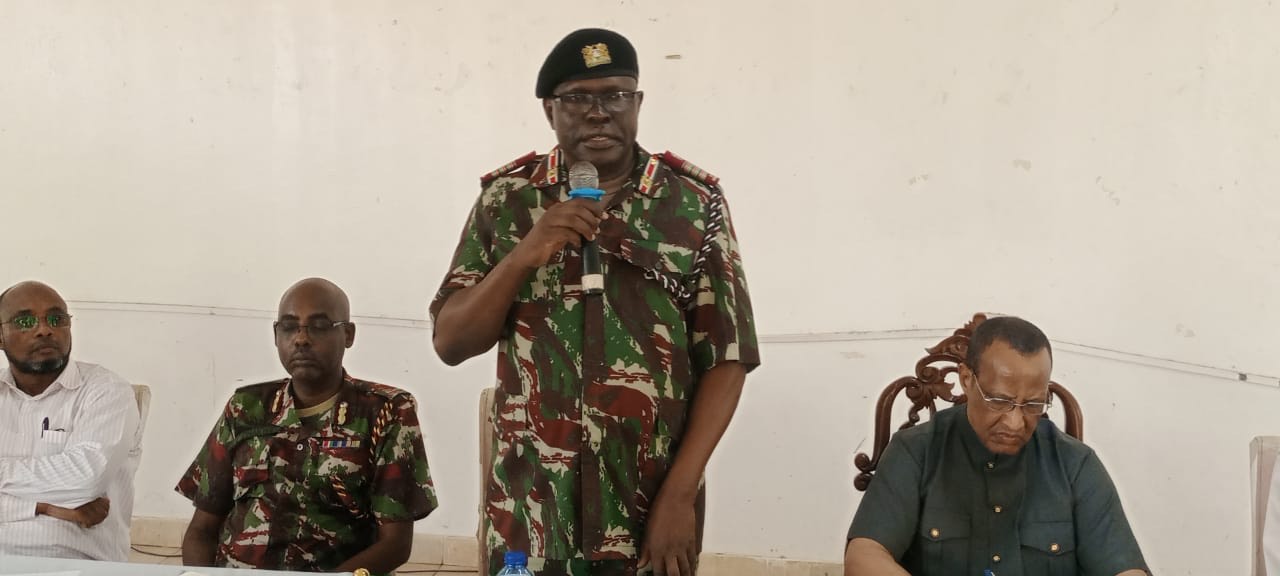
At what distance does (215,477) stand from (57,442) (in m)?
0.87

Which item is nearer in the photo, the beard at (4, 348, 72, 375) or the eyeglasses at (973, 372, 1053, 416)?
the eyeglasses at (973, 372, 1053, 416)

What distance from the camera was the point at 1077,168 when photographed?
3.51 metres

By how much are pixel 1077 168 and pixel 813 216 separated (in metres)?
0.83

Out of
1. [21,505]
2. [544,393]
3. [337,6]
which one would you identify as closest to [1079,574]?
[544,393]

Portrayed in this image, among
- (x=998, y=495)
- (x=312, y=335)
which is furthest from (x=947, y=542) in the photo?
(x=312, y=335)

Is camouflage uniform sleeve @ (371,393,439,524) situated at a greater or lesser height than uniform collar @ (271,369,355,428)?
lesser

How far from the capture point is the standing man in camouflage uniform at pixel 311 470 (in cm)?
287

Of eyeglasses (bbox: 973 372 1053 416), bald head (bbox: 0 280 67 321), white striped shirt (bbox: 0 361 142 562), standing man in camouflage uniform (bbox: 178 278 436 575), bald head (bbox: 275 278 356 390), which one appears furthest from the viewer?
bald head (bbox: 0 280 67 321)

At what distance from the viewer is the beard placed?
3531 mm

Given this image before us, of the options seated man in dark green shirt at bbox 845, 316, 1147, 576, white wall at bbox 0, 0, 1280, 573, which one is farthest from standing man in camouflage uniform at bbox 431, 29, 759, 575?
white wall at bbox 0, 0, 1280, 573

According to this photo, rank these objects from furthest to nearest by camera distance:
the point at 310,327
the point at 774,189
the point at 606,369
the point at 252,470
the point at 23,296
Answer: the point at 774,189 < the point at 23,296 < the point at 310,327 < the point at 252,470 < the point at 606,369

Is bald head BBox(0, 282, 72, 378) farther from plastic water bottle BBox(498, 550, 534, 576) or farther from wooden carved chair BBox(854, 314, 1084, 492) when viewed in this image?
wooden carved chair BBox(854, 314, 1084, 492)

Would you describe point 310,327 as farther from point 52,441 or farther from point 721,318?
point 721,318

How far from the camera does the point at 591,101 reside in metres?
2.31
